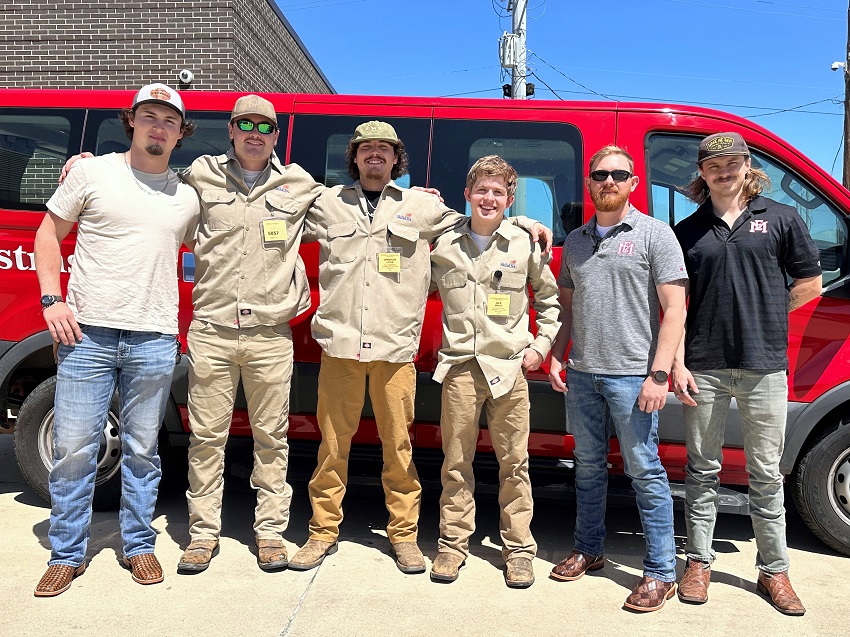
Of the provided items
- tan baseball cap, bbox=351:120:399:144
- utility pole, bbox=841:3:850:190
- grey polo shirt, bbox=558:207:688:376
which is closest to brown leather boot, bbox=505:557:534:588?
grey polo shirt, bbox=558:207:688:376

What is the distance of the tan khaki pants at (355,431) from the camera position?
335cm

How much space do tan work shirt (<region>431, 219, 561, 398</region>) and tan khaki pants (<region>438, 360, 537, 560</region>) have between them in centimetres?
8

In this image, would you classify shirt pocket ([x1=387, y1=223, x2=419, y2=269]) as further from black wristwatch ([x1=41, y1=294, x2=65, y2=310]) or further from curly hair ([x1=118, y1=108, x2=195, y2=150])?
black wristwatch ([x1=41, y1=294, x2=65, y2=310])

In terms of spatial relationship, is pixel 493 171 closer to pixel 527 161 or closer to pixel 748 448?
pixel 527 161

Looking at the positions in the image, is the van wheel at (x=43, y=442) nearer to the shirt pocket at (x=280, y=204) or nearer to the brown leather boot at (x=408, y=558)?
the shirt pocket at (x=280, y=204)

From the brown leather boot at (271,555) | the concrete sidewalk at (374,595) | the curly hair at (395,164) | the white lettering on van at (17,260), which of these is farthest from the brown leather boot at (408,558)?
the white lettering on van at (17,260)

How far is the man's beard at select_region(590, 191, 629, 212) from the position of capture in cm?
301

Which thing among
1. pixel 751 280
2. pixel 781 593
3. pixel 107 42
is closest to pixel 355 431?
pixel 751 280

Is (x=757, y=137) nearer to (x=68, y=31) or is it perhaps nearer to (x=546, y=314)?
(x=546, y=314)

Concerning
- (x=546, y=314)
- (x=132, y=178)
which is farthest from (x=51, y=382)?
(x=546, y=314)

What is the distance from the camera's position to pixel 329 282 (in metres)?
3.32

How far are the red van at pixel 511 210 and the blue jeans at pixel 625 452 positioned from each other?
0.17 metres

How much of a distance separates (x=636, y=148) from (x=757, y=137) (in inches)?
23.2

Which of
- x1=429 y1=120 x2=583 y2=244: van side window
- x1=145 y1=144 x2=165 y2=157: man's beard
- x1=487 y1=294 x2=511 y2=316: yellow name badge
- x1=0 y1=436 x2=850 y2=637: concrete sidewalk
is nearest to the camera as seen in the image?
x1=0 y1=436 x2=850 y2=637: concrete sidewalk
